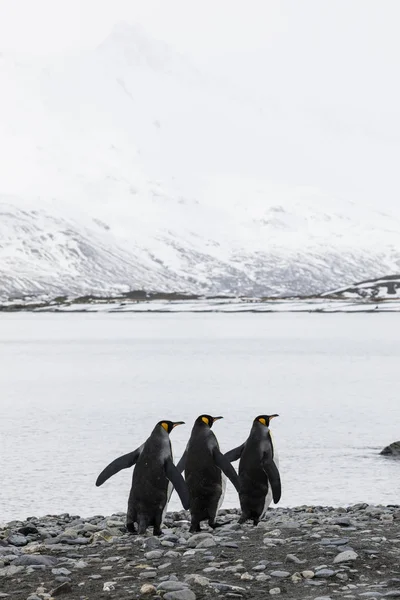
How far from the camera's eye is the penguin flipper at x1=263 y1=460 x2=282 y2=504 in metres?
12.4

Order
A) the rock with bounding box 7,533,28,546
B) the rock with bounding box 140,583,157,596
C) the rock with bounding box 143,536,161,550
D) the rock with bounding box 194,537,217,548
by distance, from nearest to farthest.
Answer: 1. the rock with bounding box 140,583,157,596
2. the rock with bounding box 194,537,217,548
3. the rock with bounding box 143,536,161,550
4. the rock with bounding box 7,533,28,546

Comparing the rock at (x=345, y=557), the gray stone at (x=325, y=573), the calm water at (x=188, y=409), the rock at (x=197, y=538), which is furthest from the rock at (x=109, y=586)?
the calm water at (x=188, y=409)

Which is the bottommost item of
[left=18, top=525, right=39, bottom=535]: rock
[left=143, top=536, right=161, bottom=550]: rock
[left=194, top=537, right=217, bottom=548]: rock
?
[left=18, top=525, right=39, bottom=535]: rock

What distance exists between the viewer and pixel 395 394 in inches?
1494

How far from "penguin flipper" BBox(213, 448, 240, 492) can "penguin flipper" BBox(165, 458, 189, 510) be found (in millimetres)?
547

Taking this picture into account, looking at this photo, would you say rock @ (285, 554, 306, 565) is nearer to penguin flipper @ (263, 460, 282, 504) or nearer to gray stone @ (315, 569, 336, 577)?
gray stone @ (315, 569, 336, 577)

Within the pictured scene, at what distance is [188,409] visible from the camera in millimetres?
33500

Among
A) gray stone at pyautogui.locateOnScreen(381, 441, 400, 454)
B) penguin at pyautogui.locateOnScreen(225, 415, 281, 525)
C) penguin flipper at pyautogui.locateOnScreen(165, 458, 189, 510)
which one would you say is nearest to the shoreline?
penguin flipper at pyautogui.locateOnScreen(165, 458, 189, 510)

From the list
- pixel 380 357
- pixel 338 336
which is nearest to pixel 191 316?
pixel 338 336

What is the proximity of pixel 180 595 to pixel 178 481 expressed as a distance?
3282mm

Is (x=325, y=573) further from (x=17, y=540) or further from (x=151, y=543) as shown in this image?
(x=17, y=540)

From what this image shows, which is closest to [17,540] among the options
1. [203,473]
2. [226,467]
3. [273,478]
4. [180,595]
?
[203,473]

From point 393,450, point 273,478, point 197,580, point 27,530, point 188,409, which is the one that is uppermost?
point 273,478

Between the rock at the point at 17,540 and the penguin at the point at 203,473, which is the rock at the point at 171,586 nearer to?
the rock at the point at 17,540
